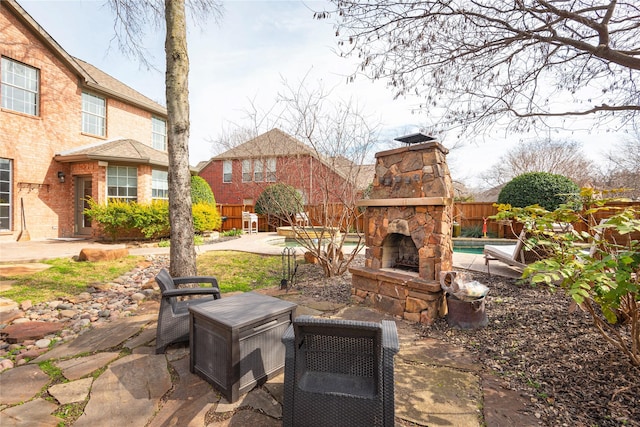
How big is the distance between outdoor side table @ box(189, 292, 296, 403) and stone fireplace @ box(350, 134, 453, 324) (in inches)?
74.8

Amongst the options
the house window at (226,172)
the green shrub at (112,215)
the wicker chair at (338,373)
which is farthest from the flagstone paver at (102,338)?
the house window at (226,172)

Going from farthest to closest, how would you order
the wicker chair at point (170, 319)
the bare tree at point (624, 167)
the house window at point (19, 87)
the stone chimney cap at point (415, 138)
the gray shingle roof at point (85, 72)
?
the bare tree at point (624, 167) < the gray shingle roof at point (85, 72) < the house window at point (19, 87) < the stone chimney cap at point (415, 138) < the wicker chair at point (170, 319)

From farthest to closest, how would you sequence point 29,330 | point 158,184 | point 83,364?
1. point 158,184
2. point 29,330
3. point 83,364

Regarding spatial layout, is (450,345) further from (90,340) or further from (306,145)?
(306,145)

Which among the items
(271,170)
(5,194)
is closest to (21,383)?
(271,170)

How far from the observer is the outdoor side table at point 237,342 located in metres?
2.03

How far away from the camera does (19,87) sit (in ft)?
31.3

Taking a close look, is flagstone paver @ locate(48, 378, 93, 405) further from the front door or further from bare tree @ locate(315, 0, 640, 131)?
the front door

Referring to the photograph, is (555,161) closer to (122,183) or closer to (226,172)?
(226,172)

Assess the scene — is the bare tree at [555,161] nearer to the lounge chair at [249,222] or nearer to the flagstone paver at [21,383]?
the lounge chair at [249,222]

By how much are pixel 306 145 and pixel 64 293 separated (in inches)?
179

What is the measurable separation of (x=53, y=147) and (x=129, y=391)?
1205 cm

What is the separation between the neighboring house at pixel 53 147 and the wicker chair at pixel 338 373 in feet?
37.1

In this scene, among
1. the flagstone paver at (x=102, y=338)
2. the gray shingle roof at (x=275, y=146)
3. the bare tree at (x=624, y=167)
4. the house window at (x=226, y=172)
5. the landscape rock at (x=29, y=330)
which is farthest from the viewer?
the house window at (x=226, y=172)
